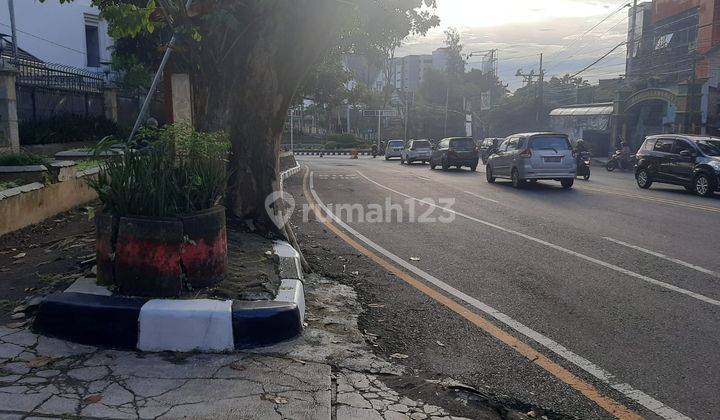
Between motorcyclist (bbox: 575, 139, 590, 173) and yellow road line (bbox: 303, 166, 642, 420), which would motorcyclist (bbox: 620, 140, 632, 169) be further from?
yellow road line (bbox: 303, 166, 642, 420)

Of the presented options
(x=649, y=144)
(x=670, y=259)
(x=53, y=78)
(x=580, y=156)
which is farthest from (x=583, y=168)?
(x=53, y=78)

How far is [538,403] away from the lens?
13.8 ft

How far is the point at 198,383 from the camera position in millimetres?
4168

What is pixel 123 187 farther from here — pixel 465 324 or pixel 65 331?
pixel 465 324

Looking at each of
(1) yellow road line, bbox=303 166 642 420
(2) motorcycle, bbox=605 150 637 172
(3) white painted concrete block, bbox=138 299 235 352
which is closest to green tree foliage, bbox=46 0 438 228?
(1) yellow road line, bbox=303 166 642 420

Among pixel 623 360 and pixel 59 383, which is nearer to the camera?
pixel 59 383

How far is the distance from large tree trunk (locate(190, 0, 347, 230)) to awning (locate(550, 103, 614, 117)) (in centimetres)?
4102

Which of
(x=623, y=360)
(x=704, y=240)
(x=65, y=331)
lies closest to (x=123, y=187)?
(x=65, y=331)

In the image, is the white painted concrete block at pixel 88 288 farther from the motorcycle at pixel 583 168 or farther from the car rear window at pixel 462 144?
the car rear window at pixel 462 144

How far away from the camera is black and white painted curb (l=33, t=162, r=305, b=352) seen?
15.5 ft

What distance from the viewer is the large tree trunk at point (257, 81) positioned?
7914 mm

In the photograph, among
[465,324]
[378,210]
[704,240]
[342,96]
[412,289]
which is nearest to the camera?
[465,324]

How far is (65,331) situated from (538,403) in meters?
3.53

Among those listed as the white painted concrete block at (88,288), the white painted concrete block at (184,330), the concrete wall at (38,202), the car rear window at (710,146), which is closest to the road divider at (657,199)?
the car rear window at (710,146)
